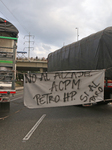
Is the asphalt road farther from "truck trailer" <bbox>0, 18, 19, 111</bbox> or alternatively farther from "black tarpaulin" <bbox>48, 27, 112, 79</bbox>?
"black tarpaulin" <bbox>48, 27, 112, 79</bbox>

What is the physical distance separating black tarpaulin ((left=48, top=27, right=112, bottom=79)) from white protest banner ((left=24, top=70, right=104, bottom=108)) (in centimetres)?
51

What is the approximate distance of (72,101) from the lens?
5.44 m

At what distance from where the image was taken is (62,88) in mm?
5387

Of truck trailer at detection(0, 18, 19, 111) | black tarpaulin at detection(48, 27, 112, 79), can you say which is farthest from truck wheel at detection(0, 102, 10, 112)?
black tarpaulin at detection(48, 27, 112, 79)

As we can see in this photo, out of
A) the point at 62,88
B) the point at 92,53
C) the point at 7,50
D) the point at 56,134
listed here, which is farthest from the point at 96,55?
the point at 7,50

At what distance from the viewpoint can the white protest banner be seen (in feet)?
16.8

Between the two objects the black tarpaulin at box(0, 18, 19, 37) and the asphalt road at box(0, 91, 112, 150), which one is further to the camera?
the black tarpaulin at box(0, 18, 19, 37)

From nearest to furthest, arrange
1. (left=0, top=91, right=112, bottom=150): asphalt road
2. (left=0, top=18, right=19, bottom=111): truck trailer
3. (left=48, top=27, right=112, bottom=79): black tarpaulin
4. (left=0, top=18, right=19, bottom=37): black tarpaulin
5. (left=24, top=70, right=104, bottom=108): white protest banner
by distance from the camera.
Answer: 1. (left=0, top=91, right=112, bottom=150): asphalt road
2. (left=0, top=18, right=19, bottom=111): truck trailer
3. (left=24, top=70, right=104, bottom=108): white protest banner
4. (left=48, top=27, right=112, bottom=79): black tarpaulin
5. (left=0, top=18, right=19, bottom=37): black tarpaulin

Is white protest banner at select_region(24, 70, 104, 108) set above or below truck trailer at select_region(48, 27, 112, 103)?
below

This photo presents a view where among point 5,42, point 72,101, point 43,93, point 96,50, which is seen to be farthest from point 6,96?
point 96,50

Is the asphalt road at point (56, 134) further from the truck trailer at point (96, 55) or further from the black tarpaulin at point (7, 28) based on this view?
the black tarpaulin at point (7, 28)

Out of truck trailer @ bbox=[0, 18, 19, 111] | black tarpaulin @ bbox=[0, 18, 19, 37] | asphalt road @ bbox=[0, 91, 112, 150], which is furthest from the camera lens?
black tarpaulin @ bbox=[0, 18, 19, 37]

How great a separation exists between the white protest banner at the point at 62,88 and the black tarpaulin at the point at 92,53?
0.51 meters

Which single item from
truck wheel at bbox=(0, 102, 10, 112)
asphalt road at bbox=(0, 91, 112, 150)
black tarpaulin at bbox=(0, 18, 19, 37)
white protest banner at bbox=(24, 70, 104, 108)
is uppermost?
black tarpaulin at bbox=(0, 18, 19, 37)
